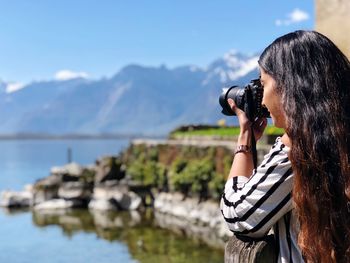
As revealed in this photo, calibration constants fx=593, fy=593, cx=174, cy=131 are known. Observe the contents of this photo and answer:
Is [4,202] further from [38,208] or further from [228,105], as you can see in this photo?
[228,105]

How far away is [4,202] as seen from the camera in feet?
82.1

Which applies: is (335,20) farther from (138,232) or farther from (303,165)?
(138,232)

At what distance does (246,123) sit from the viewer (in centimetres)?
225

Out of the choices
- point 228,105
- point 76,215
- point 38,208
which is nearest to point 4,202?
point 38,208

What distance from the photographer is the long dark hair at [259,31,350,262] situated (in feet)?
6.13

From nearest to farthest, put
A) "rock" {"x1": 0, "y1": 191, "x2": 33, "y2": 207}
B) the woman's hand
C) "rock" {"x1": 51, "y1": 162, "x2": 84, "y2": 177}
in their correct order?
the woman's hand
"rock" {"x1": 0, "y1": 191, "x2": 33, "y2": 207}
"rock" {"x1": 51, "y1": 162, "x2": 84, "y2": 177}

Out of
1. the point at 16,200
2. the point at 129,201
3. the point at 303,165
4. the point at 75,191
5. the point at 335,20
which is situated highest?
the point at 335,20

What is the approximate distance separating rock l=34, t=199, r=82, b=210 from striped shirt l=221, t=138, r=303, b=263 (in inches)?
879

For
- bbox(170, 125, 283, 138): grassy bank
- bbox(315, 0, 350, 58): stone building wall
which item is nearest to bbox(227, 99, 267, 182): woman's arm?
bbox(315, 0, 350, 58): stone building wall

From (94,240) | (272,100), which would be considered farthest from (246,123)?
(94,240)

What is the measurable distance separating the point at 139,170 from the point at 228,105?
76.5ft

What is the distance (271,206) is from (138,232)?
16.5m

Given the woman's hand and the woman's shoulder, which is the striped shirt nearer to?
the woman's shoulder

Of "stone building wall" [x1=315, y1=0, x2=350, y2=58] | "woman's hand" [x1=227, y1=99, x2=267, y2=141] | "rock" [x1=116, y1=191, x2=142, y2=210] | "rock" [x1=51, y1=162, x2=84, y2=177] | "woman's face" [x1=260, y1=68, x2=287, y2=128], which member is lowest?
"rock" [x1=116, y1=191, x2=142, y2=210]
